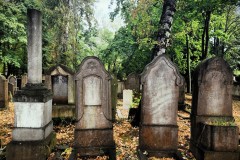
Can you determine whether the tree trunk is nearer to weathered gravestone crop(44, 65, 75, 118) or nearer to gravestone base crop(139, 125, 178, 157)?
gravestone base crop(139, 125, 178, 157)

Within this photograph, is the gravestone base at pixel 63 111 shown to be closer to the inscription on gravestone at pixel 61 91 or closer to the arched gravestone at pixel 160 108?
the inscription on gravestone at pixel 61 91

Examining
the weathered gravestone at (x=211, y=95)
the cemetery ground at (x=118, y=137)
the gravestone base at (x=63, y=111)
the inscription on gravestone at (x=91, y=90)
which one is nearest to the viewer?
the weathered gravestone at (x=211, y=95)

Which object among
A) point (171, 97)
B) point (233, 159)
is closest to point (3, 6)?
point (171, 97)

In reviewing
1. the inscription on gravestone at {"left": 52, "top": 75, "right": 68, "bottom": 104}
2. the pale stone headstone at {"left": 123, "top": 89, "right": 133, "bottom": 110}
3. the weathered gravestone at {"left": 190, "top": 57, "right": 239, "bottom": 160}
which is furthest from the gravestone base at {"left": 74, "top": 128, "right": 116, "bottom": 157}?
the pale stone headstone at {"left": 123, "top": 89, "right": 133, "bottom": 110}

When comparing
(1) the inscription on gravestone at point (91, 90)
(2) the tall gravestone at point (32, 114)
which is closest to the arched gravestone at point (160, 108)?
(1) the inscription on gravestone at point (91, 90)

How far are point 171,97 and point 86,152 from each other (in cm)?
258

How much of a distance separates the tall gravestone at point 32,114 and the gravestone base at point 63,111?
3.14 m

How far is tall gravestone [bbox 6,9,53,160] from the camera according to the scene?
534cm

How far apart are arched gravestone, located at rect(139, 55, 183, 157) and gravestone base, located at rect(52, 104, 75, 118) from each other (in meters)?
3.97

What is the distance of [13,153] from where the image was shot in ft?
17.4

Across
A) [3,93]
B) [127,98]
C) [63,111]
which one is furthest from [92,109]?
[3,93]

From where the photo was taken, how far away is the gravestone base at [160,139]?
5.77 meters

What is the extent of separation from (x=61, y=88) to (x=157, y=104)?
15.4ft

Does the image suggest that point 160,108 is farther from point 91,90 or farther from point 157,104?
point 91,90
